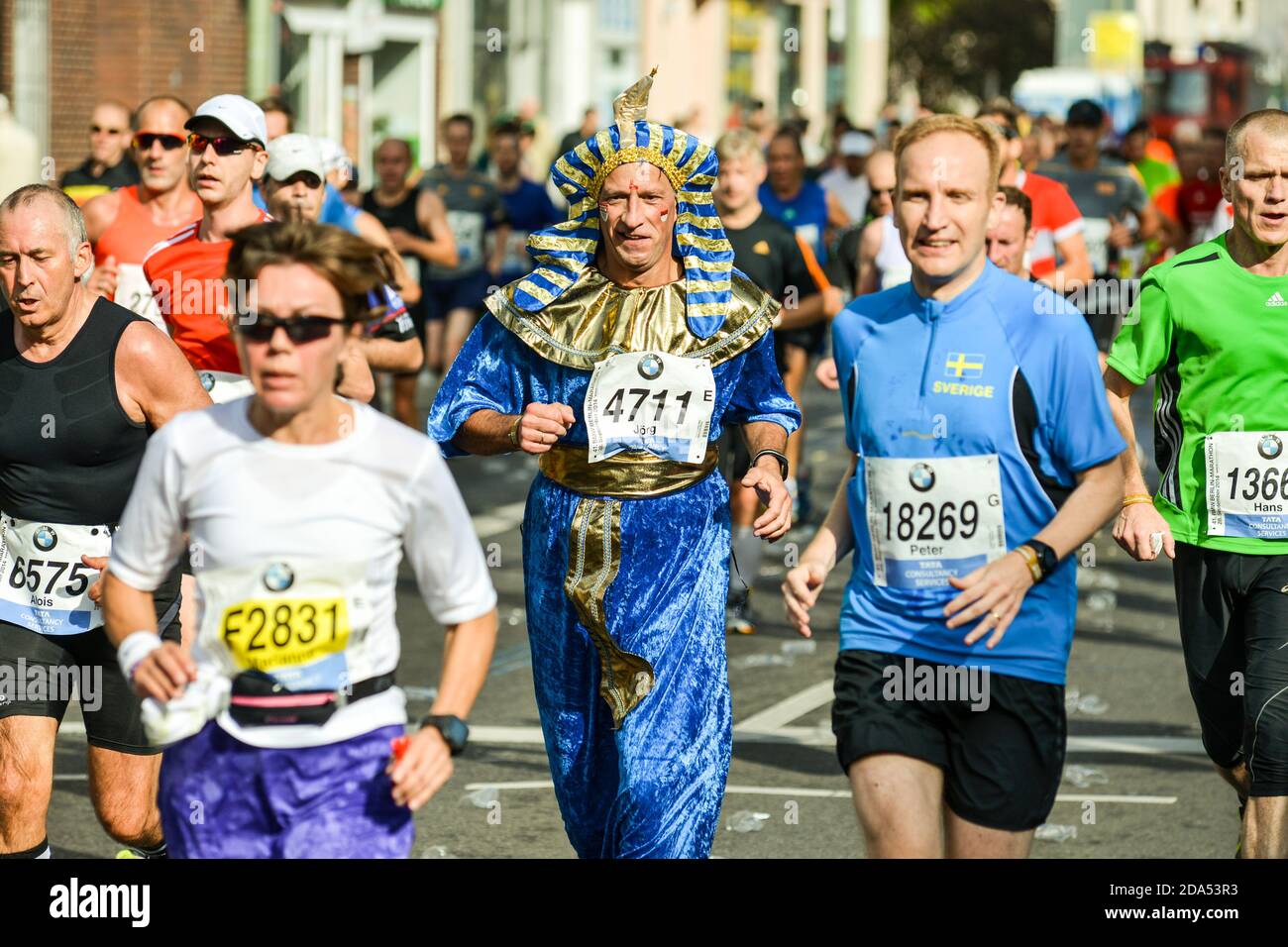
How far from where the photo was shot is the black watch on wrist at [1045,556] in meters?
5.10

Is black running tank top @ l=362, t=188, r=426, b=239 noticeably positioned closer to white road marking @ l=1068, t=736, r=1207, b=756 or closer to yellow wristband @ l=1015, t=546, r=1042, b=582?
white road marking @ l=1068, t=736, r=1207, b=756

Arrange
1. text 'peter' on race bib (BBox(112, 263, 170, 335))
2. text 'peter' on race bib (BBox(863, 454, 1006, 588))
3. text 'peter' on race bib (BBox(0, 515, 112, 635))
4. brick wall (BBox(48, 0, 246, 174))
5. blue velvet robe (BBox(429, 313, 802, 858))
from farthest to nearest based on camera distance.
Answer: brick wall (BBox(48, 0, 246, 174)), text 'peter' on race bib (BBox(112, 263, 170, 335)), text 'peter' on race bib (BBox(0, 515, 112, 635)), blue velvet robe (BBox(429, 313, 802, 858)), text 'peter' on race bib (BBox(863, 454, 1006, 588))

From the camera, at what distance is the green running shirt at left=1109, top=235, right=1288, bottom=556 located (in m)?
6.05

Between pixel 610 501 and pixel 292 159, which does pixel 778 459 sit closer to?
pixel 610 501

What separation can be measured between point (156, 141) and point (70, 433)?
10.8 feet

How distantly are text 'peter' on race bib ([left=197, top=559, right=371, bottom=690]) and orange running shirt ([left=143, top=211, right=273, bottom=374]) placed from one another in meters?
3.21

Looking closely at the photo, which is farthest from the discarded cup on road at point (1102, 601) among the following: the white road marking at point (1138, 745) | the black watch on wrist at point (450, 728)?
the black watch on wrist at point (450, 728)

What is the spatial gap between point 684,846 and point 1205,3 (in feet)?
332

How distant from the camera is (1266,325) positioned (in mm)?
6035

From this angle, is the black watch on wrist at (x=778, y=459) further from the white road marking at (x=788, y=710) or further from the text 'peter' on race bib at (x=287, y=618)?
the white road marking at (x=788, y=710)

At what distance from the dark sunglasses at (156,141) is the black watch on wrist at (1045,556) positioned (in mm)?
4912

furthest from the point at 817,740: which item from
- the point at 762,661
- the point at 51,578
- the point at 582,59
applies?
the point at 582,59

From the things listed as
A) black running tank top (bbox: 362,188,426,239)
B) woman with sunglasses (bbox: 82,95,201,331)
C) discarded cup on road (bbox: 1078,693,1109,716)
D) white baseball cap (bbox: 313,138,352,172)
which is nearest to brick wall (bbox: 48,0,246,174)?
black running tank top (bbox: 362,188,426,239)

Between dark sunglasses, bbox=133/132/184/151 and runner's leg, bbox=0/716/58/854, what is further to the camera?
dark sunglasses, bbox=133/132/184/151
